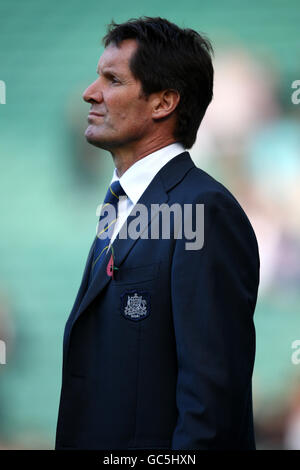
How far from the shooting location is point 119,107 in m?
1.52

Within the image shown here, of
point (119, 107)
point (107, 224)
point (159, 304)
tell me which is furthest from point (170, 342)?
point (119, 107)

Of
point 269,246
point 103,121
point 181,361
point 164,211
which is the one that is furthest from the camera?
point 269,246

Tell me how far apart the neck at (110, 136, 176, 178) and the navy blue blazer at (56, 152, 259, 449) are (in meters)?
0.13

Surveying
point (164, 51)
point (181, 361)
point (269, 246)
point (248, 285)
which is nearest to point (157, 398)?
point (181, 361)

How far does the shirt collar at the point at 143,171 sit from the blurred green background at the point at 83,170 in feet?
4.15

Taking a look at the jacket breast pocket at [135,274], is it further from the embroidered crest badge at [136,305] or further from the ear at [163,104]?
the ear at [163,104]

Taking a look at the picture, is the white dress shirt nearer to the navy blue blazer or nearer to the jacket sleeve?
the navy blue blazer

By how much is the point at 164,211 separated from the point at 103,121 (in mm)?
289

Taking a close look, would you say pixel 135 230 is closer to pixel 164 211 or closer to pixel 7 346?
pixel 164 211

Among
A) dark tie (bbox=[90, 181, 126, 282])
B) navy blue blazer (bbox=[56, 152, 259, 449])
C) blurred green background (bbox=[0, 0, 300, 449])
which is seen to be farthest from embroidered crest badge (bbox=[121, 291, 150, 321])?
blurred green background (bbox=[0, 0, 300, 449])

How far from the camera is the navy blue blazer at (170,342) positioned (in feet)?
4.03

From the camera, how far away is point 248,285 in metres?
1.33

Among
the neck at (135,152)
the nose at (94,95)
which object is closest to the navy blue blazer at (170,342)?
the neck at (135,152)

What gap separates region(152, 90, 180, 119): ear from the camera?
153 centimetres
